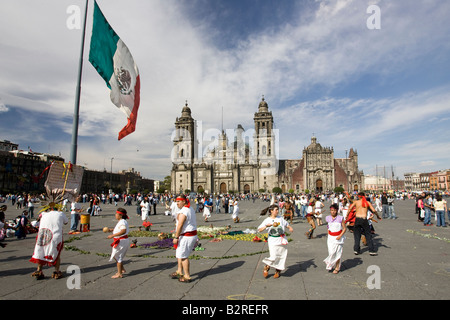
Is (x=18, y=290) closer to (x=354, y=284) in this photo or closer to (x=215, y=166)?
(x=354, y=284)

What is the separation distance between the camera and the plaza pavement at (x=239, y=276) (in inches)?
170

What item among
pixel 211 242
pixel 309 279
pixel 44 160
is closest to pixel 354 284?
pixel 309 279

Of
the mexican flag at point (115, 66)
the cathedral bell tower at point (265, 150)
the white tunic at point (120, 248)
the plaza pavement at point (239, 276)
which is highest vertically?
the cathedral bell tower at point (265, 150)

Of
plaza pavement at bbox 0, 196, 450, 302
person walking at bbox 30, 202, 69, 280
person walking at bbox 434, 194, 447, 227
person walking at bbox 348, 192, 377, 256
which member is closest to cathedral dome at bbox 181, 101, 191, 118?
person walking at bbox 434, 194, 447, 227

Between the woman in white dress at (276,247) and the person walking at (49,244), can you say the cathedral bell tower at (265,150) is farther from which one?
the person walking at (49,244)

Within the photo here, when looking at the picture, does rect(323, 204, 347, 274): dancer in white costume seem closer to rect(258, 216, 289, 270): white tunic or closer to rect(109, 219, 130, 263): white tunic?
rect(258, 216, 289, 270): white tunic

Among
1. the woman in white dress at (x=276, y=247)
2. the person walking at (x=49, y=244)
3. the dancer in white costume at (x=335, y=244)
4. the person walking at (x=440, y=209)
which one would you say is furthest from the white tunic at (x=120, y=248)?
the person walking at (x=440, y=209)

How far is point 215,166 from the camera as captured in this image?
7744 cm

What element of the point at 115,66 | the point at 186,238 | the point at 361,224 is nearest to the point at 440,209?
the point at 361,224

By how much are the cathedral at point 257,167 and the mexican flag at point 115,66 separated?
62.8 m

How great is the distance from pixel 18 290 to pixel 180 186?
→ 7286 cm

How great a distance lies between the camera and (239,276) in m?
5.33

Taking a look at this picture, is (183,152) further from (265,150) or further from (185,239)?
(185,239)

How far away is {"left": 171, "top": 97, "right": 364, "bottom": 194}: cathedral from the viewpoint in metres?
71.5
